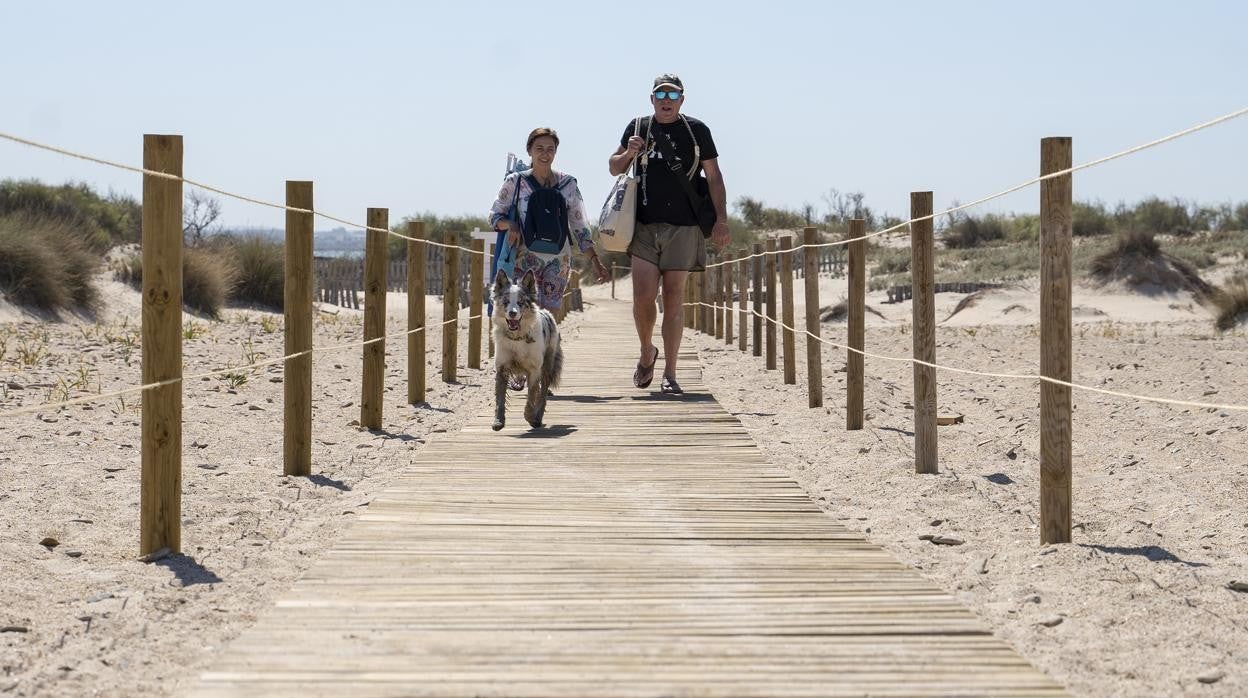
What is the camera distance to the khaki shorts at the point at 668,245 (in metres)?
8.69

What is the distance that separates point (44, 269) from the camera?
52.0 ft

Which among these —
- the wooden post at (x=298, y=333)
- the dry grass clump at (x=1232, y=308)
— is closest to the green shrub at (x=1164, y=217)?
the dry grass clump at (x=1232, y=308)

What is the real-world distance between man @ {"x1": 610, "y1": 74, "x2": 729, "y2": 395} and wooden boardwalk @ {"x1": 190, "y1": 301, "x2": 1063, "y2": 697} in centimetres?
273

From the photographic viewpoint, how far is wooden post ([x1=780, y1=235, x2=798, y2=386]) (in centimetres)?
1102

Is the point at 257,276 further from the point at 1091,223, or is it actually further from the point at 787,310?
the point at 1091,223

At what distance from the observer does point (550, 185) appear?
9.01 m

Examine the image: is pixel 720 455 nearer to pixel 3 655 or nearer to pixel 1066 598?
pixel 1066 598

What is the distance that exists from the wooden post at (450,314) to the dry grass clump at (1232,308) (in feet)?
39.8

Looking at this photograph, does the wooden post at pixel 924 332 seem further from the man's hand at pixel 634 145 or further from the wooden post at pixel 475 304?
the wooden post at pixel 475 304

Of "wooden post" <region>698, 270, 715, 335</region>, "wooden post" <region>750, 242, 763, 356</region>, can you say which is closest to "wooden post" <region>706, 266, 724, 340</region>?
"wooden post" <region>698, 270, 715, 335</region>

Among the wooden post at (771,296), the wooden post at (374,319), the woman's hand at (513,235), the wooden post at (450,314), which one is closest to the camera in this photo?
the wooden post at (374,319)

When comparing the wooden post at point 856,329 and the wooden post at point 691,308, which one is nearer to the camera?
the wooden post at point 856,329

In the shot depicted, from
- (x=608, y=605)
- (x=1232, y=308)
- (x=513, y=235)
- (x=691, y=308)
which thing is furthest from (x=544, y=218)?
(x=1232, y=308)

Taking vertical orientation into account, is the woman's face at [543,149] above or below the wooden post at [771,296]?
above
